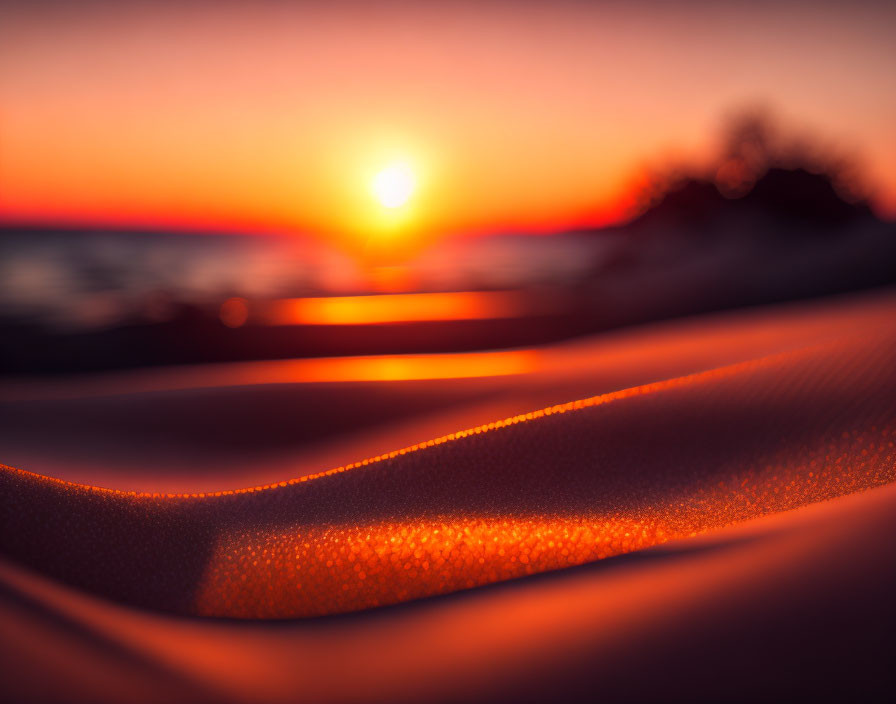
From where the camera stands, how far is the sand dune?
1.82ft

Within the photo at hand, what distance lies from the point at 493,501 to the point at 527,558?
0.21 meters

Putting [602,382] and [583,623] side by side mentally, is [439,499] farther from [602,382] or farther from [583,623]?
[602,382]

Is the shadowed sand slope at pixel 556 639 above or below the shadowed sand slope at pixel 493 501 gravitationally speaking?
below

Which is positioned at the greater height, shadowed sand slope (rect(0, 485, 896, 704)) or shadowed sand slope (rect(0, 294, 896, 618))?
shadowed sand slope (rect(0, 294, 896, 618))

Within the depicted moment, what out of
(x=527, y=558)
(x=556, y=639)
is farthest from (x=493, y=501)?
(x=556, y=639)

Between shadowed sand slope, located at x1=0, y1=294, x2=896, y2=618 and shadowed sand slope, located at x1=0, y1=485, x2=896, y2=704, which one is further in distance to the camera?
shadowed sand slope, located at x1=0, y1=294, x2=896, y2=618

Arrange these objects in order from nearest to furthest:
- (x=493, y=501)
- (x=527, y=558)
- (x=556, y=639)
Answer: (x=556, y=639)
(x=527, y=558)
(x=493, y=501)

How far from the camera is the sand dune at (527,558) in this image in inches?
21.8

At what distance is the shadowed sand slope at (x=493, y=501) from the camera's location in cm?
80

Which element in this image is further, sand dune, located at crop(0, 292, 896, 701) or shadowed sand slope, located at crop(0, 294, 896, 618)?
shadowed sand slope, located at crop(0, 294, 896, 618)

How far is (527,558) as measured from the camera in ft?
2.62

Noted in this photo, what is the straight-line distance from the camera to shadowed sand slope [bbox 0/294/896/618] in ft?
2.61

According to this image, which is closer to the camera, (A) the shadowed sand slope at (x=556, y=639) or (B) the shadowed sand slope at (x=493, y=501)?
(A) the shadowed sand slope at (x=556, y=639)

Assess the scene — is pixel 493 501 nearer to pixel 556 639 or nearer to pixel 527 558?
pixel 527 558
